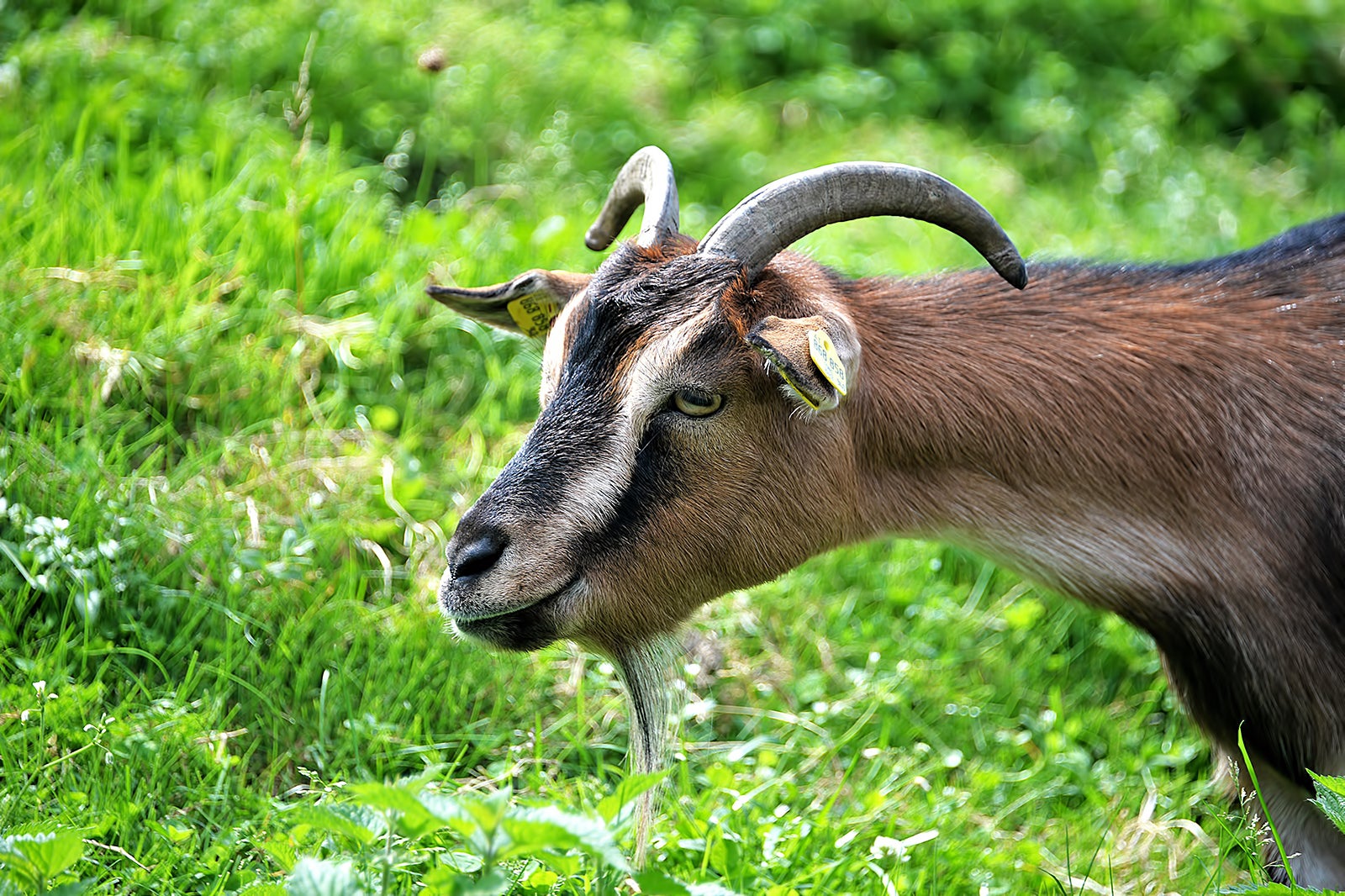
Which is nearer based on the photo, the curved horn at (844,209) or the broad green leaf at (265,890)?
the broad green leaf at (265,890)

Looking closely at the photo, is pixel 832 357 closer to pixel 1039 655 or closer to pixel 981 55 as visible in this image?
pixel 1039 655

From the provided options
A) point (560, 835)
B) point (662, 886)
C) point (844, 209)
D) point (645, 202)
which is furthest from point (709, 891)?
point (645, 202)

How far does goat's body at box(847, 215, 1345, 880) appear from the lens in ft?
11.2

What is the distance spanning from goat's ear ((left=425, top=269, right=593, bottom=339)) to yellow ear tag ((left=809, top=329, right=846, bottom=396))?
94 centimetres

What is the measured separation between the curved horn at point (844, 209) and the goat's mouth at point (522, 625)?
0.94 metres

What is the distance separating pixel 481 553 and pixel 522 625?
0.77ft

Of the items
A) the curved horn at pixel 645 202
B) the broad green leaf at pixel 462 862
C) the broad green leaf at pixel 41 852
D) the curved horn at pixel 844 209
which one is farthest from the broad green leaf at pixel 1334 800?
the broad green leaf at pixel 41 852

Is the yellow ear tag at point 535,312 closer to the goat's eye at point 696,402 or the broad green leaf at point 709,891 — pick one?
the goat's eye at point 696,402

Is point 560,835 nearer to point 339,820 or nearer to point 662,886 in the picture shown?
point 662,886

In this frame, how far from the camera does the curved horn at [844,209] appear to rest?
3262 mm

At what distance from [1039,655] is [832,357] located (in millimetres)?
2222

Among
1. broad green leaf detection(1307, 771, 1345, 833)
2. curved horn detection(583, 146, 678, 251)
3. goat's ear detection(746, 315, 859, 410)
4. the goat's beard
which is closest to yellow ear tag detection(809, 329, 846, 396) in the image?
goat's ear detection(746, 315, 859, 410)

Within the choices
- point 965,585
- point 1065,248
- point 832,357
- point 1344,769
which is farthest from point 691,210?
point 1344,769

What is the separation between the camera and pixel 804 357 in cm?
299
